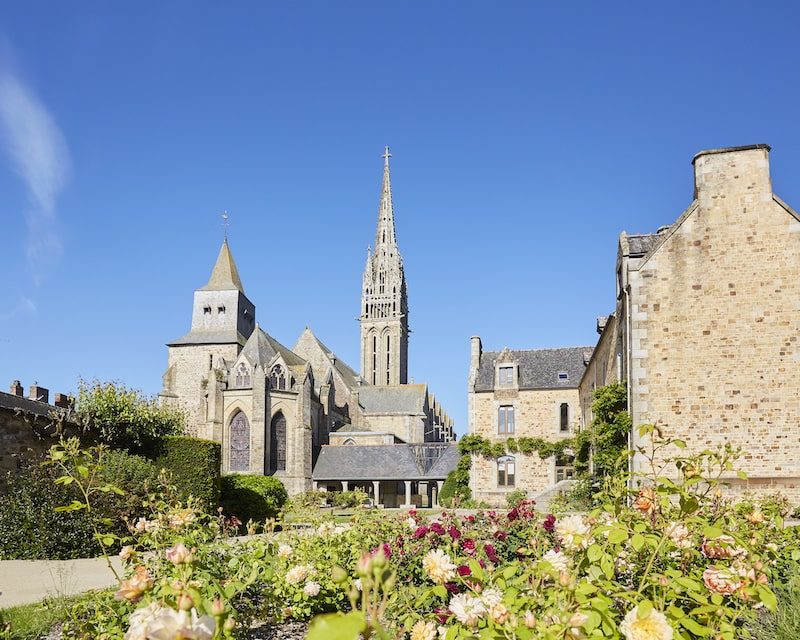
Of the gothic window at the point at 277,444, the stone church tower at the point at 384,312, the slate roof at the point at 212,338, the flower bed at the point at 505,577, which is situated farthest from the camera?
the stone church tower at the point at 384,312

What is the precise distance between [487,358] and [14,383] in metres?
22.3

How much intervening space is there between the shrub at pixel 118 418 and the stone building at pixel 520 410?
645 inches

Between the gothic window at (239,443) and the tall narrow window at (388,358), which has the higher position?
the tall narrow window at (388,358)

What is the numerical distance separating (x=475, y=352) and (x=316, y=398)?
20.7 metres

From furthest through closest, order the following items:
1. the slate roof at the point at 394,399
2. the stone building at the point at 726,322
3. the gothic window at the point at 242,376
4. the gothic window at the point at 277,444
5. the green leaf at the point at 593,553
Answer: the slate roof at the point at 394,399, the gothic window at the point at 242,376, the gothic window at the point at 277,444, the stone building at the point at 726,322, the green leaf at the point at 593,553

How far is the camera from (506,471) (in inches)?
1273

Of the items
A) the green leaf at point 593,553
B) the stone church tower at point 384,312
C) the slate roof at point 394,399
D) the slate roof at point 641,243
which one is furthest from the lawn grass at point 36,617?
the stone church tower at point 384,312

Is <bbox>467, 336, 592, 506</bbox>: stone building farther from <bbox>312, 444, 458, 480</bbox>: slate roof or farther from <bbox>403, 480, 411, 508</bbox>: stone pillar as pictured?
<bbox>403, 480, 411, 508</bbox>: stone pillar

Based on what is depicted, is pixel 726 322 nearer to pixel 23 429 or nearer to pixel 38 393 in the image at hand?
pixel 23 429

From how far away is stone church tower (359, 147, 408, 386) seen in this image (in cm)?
8150

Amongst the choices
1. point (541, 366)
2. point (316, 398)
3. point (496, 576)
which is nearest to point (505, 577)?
point (496, 576)

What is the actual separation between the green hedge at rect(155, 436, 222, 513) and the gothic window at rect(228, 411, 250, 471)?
26.0 m

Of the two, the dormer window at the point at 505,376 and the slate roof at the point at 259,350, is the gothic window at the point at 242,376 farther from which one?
the dormer window at the point at 505,376

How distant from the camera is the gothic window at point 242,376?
4691cm
